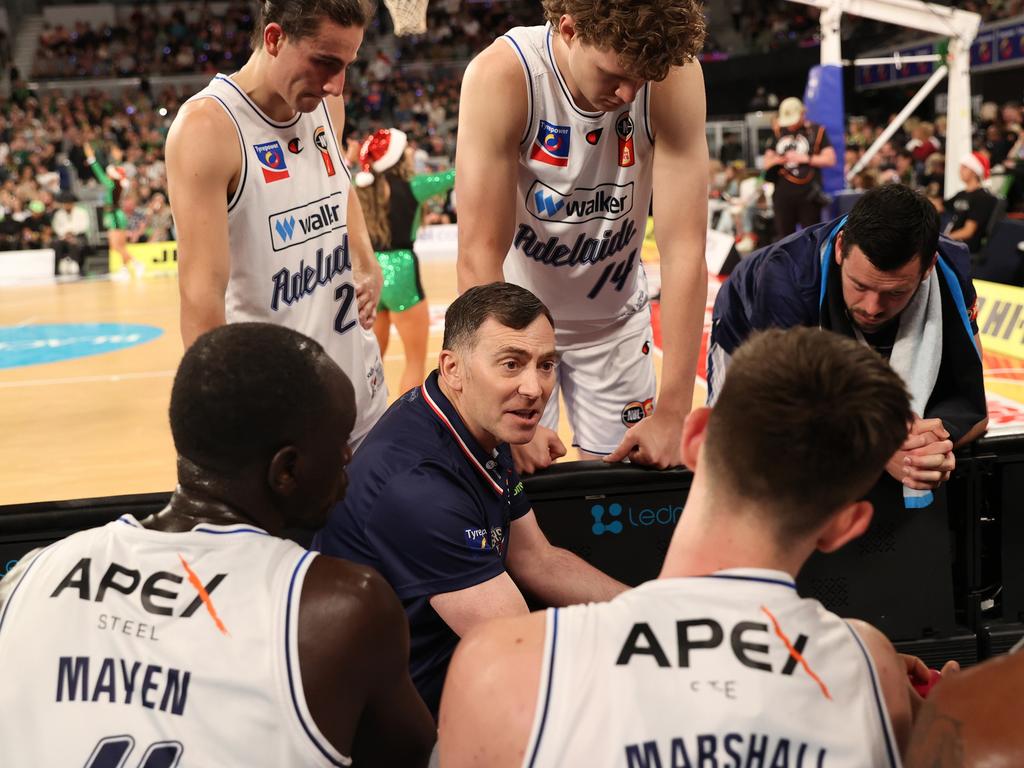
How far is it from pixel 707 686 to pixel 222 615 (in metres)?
0.63

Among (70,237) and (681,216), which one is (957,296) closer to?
(681,216)

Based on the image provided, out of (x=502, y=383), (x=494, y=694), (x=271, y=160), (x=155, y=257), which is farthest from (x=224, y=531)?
(x=155, y=257)

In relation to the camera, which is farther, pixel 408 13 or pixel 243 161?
pixel 408 13

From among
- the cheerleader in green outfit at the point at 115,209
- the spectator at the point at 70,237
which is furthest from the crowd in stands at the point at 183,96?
the spectator at the point at 70,237

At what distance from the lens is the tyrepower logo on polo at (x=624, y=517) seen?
2.68 metres

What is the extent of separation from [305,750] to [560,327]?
213cm

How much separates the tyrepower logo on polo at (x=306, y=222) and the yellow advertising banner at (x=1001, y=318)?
259 inches

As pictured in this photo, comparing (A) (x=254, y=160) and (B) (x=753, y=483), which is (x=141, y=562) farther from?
(A) (x=254, y=160)

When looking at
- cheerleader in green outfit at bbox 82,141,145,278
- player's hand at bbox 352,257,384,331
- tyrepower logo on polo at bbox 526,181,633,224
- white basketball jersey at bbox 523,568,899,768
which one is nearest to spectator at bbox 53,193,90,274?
cheerleader in green outfit at bbox 82,141,145,278

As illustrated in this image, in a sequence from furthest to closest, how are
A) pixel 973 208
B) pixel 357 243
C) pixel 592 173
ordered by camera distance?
pixel 973 208, pixel 357 243, pixel 592 173

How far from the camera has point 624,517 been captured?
269cm

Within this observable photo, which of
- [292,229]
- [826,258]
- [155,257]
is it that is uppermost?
[292,229]

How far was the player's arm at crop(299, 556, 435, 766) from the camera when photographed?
4.55 ft

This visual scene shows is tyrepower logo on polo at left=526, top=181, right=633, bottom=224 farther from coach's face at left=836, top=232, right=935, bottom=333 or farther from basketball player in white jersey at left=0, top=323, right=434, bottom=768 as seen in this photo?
basketball player in white jersey at left=0, top=323, right=434, bottom=768
